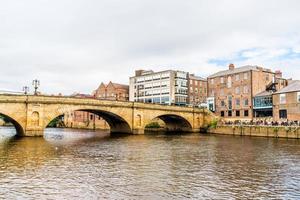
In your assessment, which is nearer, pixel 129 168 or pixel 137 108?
pixel 129 168

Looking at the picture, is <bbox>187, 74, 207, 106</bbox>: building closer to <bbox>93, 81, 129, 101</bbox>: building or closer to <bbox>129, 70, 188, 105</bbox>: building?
<bbox>129, 70, 188, 105</bbox>: building

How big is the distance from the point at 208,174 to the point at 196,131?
59.7 m

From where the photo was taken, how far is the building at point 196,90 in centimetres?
10862

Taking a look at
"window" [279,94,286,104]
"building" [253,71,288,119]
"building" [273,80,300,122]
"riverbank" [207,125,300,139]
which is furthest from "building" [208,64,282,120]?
"riverbank" [207,125,300,139]

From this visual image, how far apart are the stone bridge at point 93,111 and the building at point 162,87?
1847 centimetres

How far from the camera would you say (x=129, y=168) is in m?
22.7

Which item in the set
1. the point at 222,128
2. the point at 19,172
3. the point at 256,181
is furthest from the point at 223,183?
the point at 222,128

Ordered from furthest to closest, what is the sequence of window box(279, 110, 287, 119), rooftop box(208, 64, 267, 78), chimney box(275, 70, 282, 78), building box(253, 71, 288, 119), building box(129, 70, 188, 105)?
building box(129, 70, 188, 105), chimney box(275, 70, 282, 78), rooftop box(208, 64, 267, 78), building box(253, 71, 288, 119), window box(279, 110, 287, 119)

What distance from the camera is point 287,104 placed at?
67438 millimetres

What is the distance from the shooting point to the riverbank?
56.3m

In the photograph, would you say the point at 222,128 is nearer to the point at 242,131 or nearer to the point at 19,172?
the point at 242,131

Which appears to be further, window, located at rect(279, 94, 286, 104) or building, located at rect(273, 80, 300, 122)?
window, located at rect(279, 94, 286, 104)

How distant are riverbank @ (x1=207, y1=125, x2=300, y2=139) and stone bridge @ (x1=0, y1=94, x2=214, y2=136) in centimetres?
760


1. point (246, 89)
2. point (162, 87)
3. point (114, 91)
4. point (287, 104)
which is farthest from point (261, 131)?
point (114, 91)
